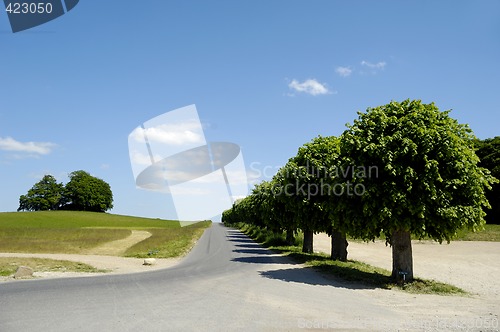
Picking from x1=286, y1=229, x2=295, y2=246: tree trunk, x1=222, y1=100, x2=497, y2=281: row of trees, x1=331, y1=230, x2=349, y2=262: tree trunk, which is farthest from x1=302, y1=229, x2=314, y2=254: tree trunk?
x1=222, y1=100, x2=497, y2=281: row of trees

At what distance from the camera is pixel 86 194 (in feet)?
485

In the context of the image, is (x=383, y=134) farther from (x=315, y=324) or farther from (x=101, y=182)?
(x=101, y=182)

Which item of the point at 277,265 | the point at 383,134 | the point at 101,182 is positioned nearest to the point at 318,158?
the point at 277,265

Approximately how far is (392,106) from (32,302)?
53.1 ft

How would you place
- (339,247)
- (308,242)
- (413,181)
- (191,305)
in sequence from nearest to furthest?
1. (191,305)
2. (413,181)
3. (339,247)
4. (308,242)

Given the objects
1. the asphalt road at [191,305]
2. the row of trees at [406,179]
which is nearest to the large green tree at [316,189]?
the row of trees at [406,179]

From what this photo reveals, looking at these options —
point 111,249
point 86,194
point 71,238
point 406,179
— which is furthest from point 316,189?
point 86,194

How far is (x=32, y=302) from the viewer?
39.4 feet

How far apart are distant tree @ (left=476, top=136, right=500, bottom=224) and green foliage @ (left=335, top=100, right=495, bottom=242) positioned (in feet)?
188

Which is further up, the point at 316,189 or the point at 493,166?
the point at 493,166

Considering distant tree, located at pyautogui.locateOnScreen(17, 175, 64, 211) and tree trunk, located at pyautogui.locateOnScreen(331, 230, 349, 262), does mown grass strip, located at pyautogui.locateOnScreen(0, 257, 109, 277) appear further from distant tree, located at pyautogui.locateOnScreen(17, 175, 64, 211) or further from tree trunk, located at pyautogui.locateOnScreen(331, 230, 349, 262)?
distant tree, located at pyautogui.locateOnScreen(17, 175, 64, 211)

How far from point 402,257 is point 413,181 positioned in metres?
3.29

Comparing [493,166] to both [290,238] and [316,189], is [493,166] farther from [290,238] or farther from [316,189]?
[316,189]

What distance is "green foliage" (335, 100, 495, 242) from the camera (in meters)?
15.7
